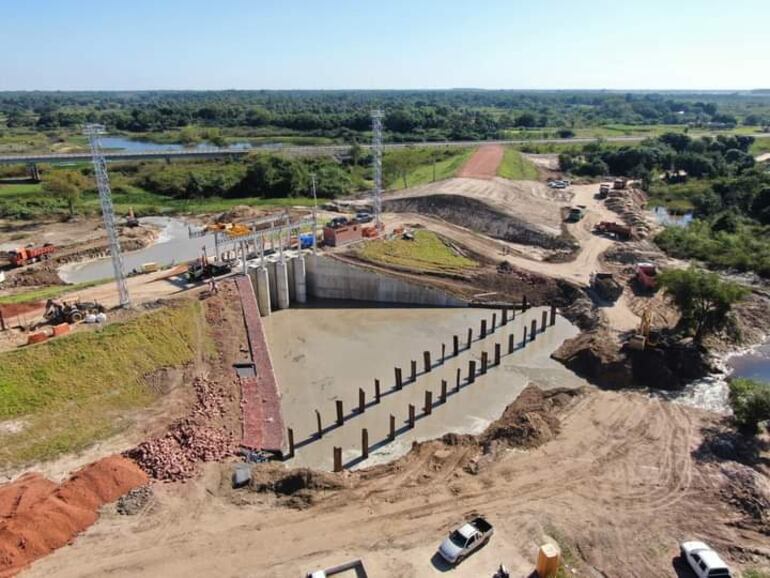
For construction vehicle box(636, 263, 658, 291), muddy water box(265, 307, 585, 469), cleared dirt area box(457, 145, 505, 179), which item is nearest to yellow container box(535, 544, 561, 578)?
muddy water box(265, 307, 585, 469)

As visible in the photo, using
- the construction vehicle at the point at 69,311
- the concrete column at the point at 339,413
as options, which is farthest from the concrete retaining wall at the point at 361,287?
the construction vehicle at the point at 69,311

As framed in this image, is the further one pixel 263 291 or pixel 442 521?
pixel 263 291

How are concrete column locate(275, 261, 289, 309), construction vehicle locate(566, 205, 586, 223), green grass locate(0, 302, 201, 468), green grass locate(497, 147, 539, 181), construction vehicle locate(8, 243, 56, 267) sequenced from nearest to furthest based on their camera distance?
green grass locate(0, 302, 201, 468) < concrete column locate(275, 261, 289, 309) < construction vehicle locate(8, 243, 56, 267) < construction vehicle locate(566, 205, 586, 223) < green grass locate(497, 147, 539, 181)

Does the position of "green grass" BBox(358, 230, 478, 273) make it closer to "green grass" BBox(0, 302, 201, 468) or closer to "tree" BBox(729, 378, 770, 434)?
"green grass" BBox(0, 302, 201, 468)

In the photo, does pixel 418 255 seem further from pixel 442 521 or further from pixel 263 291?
pixel 442 521

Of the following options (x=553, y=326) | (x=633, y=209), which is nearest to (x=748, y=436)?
(x=553, y=326)

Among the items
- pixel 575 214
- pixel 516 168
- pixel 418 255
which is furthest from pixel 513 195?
→ pixel 418 255

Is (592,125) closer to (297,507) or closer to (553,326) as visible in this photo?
(553,326)

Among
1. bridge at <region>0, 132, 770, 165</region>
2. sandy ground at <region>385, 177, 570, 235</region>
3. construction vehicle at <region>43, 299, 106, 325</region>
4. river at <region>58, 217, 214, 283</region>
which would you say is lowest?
river at <region>58, 217, 214, 283</region>
